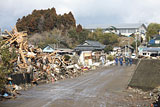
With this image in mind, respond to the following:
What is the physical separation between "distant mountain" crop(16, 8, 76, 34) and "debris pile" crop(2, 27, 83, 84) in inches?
1309

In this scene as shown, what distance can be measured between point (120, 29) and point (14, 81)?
78.1m

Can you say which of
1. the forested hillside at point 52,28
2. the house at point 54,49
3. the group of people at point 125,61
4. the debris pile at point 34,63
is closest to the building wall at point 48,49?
the house at point 54,49

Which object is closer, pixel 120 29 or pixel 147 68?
pixel 147 68

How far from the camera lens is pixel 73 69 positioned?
932 inches

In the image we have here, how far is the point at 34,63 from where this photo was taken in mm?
18969

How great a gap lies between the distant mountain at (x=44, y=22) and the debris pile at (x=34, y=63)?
3324 centimetres

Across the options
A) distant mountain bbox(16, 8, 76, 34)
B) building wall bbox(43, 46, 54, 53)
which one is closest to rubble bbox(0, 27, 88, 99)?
building wall bbox(43, 46, 54, 53)

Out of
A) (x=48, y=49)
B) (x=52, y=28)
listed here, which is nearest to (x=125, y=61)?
(x=48, y=49)

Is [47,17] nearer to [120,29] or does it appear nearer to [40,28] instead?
[40,28]

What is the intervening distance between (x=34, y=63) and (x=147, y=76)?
9.55 metres

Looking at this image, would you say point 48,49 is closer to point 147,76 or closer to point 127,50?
point 127,50

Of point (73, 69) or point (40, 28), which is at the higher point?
point (40, 28)

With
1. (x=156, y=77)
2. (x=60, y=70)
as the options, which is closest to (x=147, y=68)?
(x=156, y=77)

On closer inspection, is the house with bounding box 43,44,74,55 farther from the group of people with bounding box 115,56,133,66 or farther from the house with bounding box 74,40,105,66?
the group of people with bounding box 115,56,133,66
